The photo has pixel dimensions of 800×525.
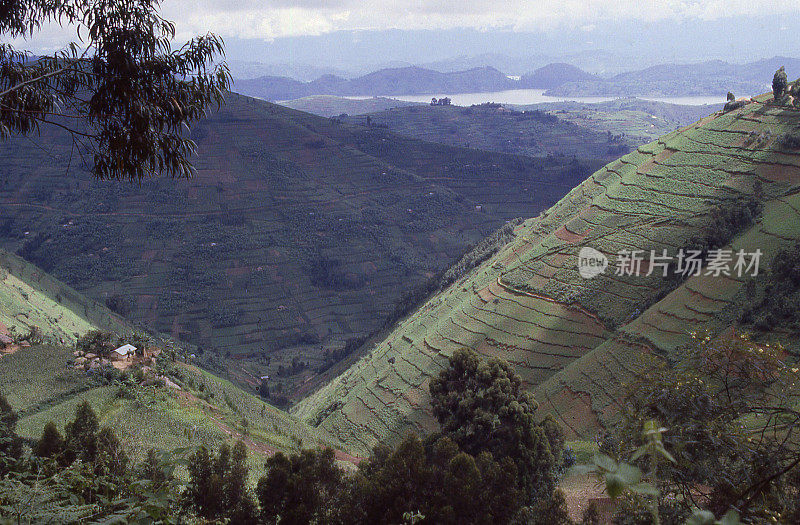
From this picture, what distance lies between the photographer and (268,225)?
88688 millimetres

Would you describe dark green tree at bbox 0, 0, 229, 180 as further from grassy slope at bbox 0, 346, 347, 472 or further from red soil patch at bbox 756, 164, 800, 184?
red soil patch at bbox 756, 164, 800, 184

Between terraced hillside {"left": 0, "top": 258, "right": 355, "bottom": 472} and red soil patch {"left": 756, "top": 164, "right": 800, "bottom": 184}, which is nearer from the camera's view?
terraced hillside {"left": 0, "top": 258, "right": 355, "bottom": 472}

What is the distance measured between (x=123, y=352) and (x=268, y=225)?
63.6 m

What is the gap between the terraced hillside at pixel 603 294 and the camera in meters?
28.2

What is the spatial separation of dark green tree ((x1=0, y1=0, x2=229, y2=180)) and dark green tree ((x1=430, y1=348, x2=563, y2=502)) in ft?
42.9

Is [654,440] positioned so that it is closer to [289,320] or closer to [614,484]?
[614,484]

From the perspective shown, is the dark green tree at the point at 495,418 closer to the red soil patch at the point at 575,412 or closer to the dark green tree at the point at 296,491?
the red soil patch at the point at 575,412

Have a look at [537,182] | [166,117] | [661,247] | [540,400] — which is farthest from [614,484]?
[537,182]

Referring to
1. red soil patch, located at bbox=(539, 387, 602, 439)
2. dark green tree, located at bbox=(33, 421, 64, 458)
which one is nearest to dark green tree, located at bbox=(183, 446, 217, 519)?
dark green tree, located at bbox=(33, 421, 64, 458)

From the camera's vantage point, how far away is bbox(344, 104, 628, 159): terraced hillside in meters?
162

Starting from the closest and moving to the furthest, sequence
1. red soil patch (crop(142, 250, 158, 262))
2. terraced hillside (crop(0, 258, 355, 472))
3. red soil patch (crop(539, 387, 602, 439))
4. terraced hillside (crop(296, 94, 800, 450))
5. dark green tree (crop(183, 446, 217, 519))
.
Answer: dark green tree (crop(183, 446, 217, 519)) → terraced hillside (crop(0, 258, 355, 472)) → red soil patch (crop(539, 387, 602, 439)) → terraced hillside (crop(296, 94, 800, 450)) → red soil patch (crop(142, 250, 158, 262))

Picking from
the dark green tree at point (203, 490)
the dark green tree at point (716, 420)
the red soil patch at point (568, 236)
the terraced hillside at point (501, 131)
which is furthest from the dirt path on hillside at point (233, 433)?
the terraced hillside at point (501, 131)

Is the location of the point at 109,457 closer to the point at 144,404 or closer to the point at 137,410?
the point at 137,410

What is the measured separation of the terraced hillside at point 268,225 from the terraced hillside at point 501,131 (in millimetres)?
45520
